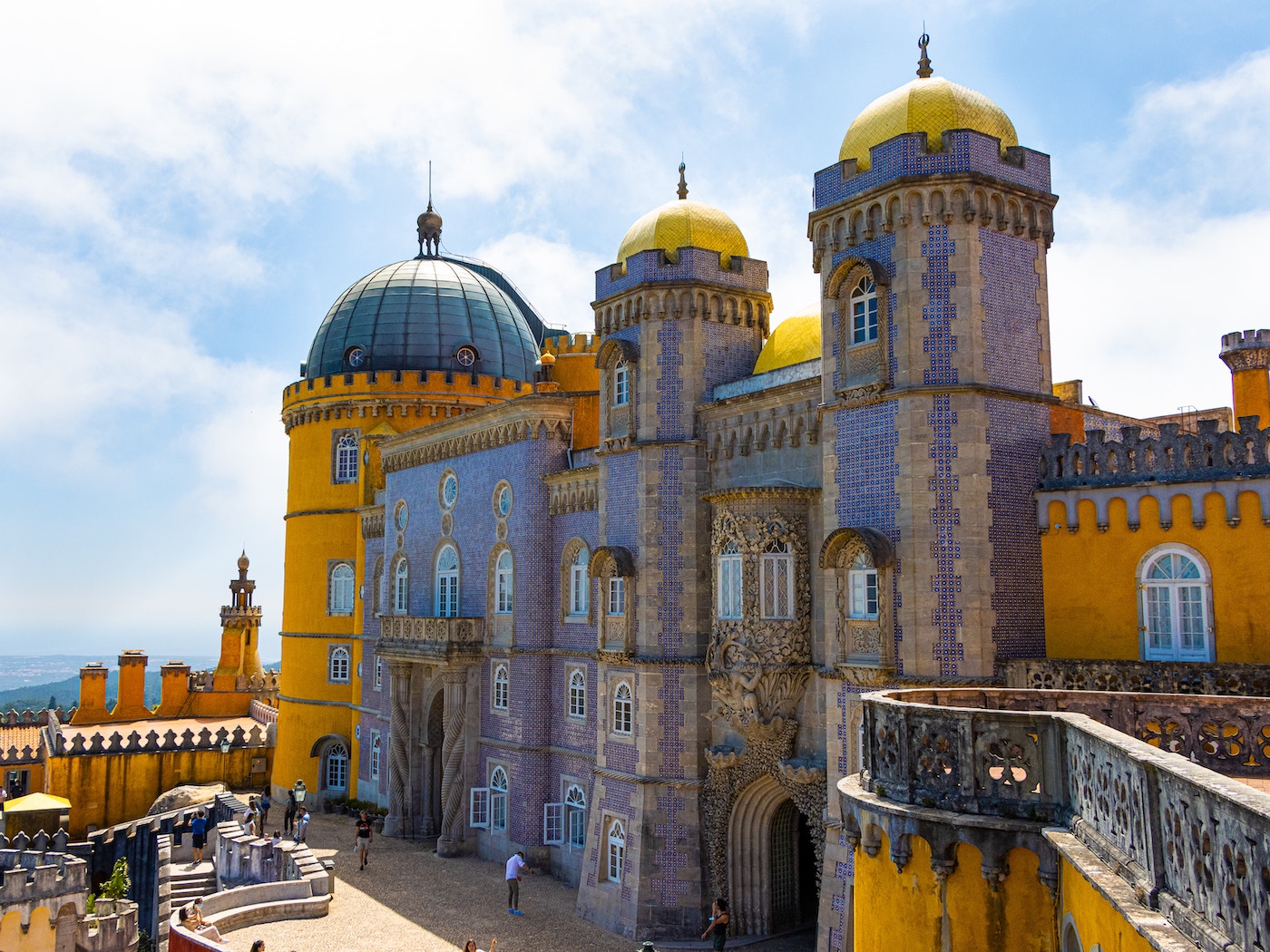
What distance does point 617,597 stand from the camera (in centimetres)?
2483

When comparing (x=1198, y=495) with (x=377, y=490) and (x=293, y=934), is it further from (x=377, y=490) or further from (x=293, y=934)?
(x=377, y=490)

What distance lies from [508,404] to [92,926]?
773 inches

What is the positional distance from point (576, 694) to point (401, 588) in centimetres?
1067

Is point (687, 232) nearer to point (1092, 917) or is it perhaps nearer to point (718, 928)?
point (718, 928)

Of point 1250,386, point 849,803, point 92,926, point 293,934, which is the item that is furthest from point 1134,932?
point 92,926

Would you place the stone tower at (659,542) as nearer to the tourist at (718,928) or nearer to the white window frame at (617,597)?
the white window frame at (617,597)

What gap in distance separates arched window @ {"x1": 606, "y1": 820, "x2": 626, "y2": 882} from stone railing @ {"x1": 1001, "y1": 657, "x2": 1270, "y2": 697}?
394 inches

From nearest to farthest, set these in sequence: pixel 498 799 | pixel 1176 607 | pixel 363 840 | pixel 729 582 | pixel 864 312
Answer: pixel 1176 607 < pixel 864 312 < pixel 729 582 < pixel 363 840 < pixel 498 799

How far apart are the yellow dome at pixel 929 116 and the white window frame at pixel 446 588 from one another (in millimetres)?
18462

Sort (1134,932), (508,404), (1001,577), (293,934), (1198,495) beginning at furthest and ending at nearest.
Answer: (508,404) → (293,934) → (1001,577) → (1198,495) → (1134,932)

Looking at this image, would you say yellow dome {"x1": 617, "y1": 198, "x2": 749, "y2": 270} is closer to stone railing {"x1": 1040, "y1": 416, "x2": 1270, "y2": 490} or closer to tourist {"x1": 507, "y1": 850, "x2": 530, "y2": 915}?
stone railing {"x1": 1040, "y1": 416, "x2": 1270, "y2": 490}

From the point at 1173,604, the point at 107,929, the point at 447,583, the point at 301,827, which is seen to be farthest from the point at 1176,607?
the point at 107,929

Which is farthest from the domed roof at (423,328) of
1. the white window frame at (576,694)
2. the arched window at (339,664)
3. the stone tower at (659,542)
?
the white window frame at (576,694)

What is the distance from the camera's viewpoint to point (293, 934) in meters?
22.9
